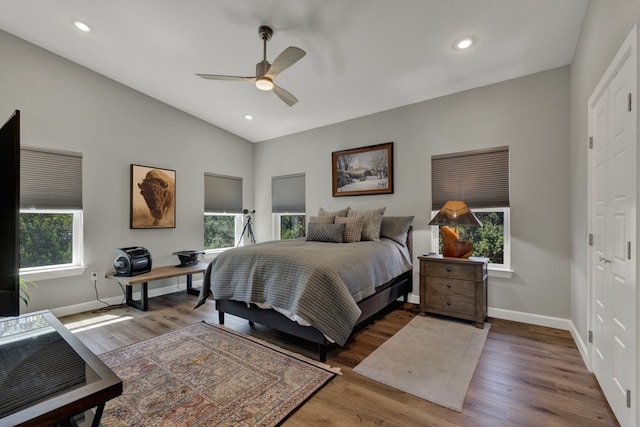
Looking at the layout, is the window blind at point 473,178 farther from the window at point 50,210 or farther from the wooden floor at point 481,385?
the window at point 50,210

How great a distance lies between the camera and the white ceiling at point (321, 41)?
2.40 meters

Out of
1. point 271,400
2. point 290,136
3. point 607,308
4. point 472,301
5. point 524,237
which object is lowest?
point 271,400

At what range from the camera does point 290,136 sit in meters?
5.29

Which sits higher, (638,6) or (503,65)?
(503,65)

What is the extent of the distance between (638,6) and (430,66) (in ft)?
6.03

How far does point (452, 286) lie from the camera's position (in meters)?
3.15

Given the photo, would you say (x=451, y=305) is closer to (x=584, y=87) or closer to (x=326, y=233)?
(x=326, y=233)

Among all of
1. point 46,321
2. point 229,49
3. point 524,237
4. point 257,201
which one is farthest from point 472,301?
point 257,201

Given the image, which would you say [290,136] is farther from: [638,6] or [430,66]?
[638,6]

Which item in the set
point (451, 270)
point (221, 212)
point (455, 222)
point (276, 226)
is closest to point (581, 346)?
point (451, 270)

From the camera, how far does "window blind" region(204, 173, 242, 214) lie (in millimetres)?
5078

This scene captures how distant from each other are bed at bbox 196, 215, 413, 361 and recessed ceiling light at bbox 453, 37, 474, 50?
2.12 metres

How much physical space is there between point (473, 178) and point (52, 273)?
5064 millimetres

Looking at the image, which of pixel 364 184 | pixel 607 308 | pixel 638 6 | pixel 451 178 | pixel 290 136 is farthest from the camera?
pixel 290 136
